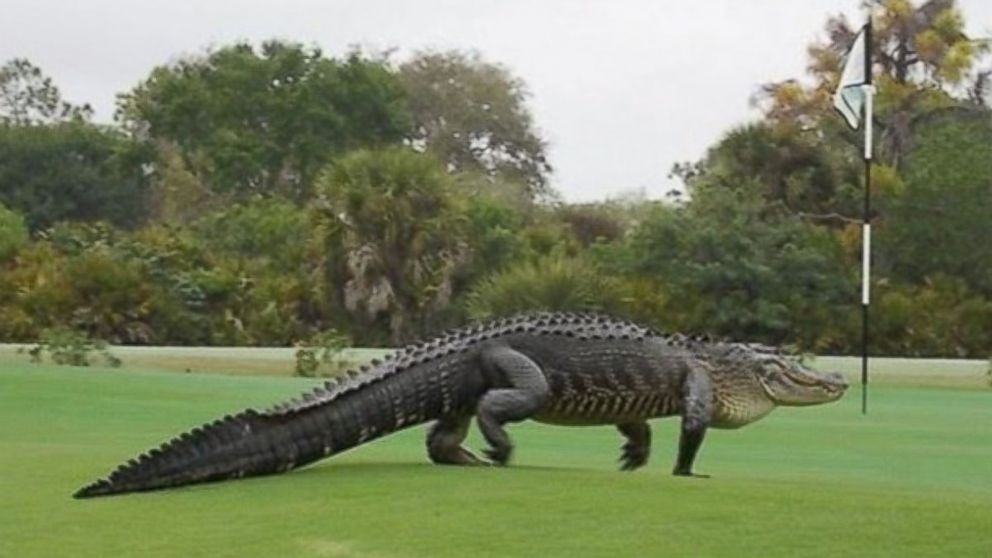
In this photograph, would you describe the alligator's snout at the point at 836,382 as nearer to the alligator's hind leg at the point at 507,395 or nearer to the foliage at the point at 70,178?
the alligator's hind leg at the point at 507,395

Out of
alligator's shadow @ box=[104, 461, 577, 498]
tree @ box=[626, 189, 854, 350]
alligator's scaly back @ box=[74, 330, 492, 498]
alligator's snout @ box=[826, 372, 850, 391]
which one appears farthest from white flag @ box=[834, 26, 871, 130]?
tree @ box=[626, 189, 854, 350]

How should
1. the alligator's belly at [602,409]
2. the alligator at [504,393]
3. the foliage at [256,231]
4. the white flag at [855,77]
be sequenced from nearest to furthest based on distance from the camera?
the alligator at [504,393], the alligator's belly at [602,409], the white flag at [855,77], the foliage at [256,231]

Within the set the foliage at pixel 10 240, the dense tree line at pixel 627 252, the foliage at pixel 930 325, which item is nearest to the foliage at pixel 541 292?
the dense tree line at pixel 627 252

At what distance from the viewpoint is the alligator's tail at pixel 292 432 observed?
364 inches

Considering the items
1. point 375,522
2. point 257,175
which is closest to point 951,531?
point 375,522

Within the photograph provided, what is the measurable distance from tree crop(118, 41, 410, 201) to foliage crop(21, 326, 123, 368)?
32.5 metres

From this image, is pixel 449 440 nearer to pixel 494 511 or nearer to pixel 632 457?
pixel 632 457

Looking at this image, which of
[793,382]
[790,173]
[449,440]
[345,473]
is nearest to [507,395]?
[449,440]

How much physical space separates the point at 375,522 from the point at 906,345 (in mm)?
30872

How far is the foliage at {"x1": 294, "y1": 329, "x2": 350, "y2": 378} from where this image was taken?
1084 inches

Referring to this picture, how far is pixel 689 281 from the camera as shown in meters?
37.2

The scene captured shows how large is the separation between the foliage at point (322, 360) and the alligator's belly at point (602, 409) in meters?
16.9

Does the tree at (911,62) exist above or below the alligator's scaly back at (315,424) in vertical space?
above

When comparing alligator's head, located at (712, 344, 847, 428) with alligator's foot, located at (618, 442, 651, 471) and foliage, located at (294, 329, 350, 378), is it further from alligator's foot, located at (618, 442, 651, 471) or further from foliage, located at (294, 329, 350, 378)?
foliage, located at (294, 329, 350, 378)
